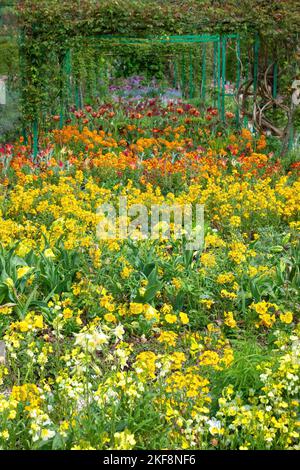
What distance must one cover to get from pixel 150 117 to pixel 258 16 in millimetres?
2158

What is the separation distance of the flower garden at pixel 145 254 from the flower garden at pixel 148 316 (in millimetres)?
14

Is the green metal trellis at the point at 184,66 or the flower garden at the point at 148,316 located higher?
the flower garden at the point at 148,316

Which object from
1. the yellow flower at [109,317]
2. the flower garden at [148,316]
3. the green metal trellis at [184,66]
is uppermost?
the yellow flower at [109,317]

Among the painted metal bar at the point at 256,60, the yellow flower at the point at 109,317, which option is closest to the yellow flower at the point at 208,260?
the yellow flower at the point at 109,317

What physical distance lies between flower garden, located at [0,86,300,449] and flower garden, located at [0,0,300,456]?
0.01 meters

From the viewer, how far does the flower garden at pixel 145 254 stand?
3.29m

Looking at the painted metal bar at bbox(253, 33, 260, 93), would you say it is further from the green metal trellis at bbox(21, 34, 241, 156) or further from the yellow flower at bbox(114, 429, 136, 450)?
the yellow flower at bbox(114, 429, 136, 450)

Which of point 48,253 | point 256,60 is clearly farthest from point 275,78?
point 48,253

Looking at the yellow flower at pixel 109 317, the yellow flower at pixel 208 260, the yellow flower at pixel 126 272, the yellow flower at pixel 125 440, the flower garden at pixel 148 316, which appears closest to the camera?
the yellow flower at pixel 125 440

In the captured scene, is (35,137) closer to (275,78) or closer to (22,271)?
(275,78)

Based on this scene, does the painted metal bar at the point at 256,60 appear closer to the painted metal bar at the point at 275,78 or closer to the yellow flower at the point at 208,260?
the painted metal bar at the point at 275,78

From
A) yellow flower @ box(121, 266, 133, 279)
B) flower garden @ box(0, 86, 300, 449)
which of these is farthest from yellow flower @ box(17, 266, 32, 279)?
yellow flower @ box(121, 266, 133, 279)
